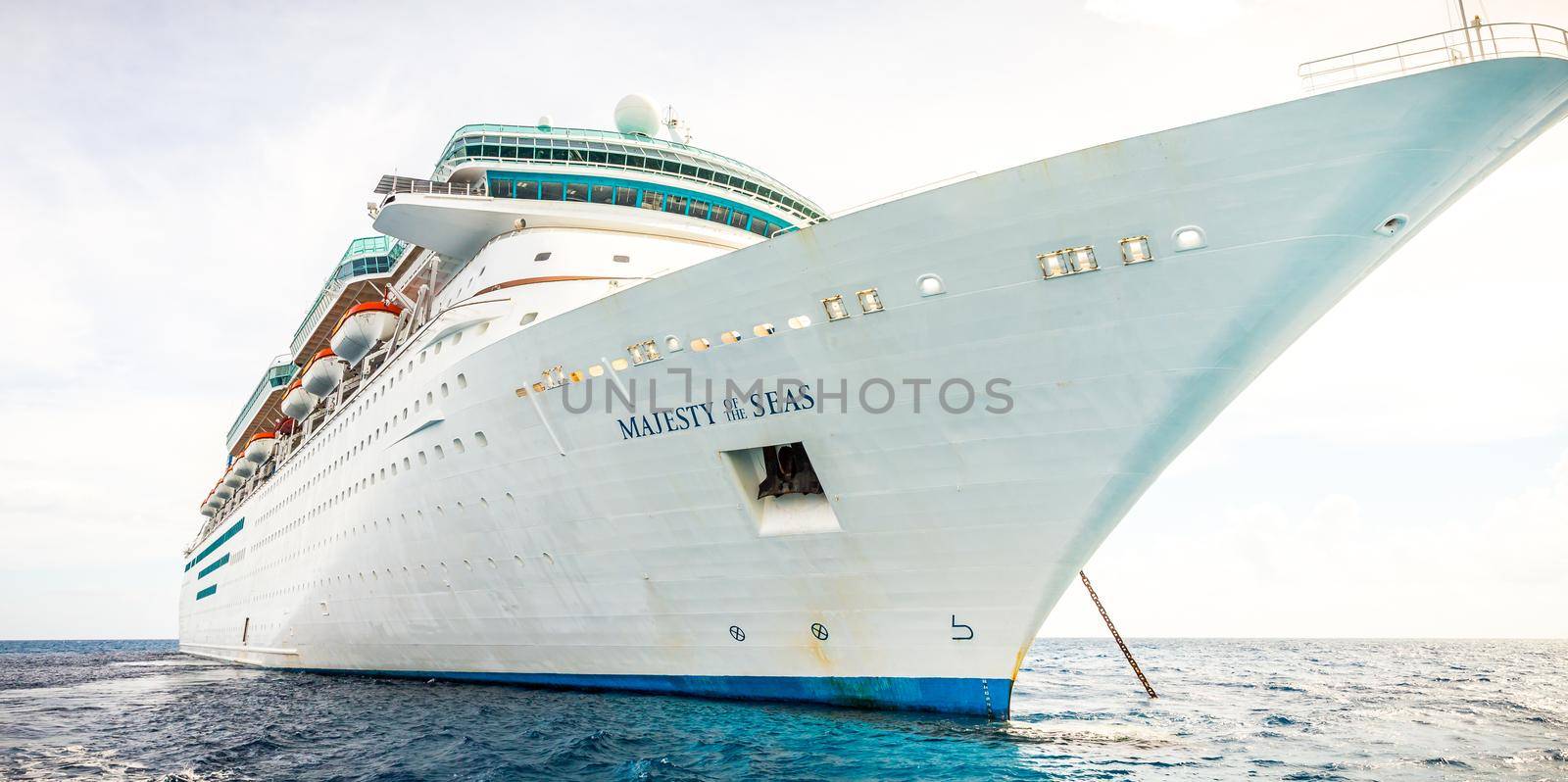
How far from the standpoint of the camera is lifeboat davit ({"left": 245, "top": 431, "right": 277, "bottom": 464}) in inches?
1194

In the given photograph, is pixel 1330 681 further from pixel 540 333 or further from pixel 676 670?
pixel 540 333

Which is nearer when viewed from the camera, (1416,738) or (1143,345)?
(1143,345)

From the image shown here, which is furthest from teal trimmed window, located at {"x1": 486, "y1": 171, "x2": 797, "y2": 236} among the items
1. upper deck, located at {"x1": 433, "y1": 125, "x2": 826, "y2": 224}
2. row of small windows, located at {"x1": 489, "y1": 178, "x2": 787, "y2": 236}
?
upper deck, located at {"x1": 433, "y1": 125, "x2": 826, "y2": 224}

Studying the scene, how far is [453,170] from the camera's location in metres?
16.1

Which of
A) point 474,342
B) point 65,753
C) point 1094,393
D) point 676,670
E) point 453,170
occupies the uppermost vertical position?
point 453,170

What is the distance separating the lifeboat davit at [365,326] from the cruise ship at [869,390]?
481 cm

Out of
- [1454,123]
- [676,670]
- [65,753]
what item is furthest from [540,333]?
[1454,123]

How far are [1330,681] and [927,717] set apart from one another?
17.7 metres

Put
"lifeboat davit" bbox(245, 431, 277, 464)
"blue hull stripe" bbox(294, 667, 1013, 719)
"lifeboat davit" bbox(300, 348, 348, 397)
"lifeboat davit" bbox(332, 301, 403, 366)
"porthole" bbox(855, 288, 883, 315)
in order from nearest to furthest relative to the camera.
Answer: "porthole" bbox(855, 288, 883, 315) < "blue hull stripe" bbox(294, 667, 1013, 719) < "lifeboat davit" bbox(332, 301, 403, 366) < "lifeboat davit" bbox(300, 348, 348, 397) < "lifeboat davit" bbox(245, 431, 277, 464)

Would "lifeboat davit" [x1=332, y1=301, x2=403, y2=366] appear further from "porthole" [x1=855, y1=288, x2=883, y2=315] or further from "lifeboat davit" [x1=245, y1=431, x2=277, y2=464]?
"porthole" [x1=855, y1=288, x2=883, y2=315]

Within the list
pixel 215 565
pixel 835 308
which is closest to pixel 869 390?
pixel 835 308

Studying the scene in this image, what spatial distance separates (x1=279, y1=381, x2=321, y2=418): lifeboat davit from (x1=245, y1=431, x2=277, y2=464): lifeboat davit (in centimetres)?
546

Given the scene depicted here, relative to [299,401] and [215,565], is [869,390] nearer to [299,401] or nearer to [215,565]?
[299,401]

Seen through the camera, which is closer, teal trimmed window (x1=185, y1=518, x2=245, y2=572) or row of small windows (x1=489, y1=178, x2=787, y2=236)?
row of small windows (x1=489, y1=178, x2=787, y2=236)
